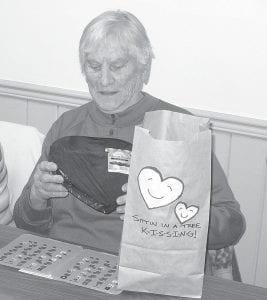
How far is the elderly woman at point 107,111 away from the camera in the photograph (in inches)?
61.7

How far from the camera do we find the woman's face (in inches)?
62.4

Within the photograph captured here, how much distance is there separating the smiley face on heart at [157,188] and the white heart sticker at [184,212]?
0.7 inches

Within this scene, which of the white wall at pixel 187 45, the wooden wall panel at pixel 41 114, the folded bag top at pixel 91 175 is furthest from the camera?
the wooden wall panel at pixel 41 114

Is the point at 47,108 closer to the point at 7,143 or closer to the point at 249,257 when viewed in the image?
the point at 7,143

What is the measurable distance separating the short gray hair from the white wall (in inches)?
15.2

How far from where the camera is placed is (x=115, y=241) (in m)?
1.57

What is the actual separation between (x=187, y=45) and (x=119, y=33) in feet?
1.50

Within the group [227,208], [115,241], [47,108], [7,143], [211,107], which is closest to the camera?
[227,208]

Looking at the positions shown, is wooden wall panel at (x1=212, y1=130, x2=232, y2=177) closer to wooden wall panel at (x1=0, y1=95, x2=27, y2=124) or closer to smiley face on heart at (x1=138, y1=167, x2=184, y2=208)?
wooden wall panel at (x1=0, y1=95, x2=27, y2=124)

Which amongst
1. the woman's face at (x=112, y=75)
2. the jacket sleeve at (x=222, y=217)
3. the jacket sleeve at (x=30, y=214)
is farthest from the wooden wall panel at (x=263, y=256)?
the jacket sleeve at (x=30, y=214)

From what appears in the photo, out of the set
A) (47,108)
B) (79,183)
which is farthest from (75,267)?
(47,108)

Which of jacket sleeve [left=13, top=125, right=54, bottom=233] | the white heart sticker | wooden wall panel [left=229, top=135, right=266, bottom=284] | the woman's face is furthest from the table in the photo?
wooden wall panel [left=229, top=135, right=266, bottom=284]

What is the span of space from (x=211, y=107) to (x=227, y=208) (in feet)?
2.05

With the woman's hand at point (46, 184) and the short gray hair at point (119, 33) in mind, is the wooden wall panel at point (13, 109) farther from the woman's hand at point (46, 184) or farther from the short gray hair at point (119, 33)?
the woman's hand at point (46, 184)
